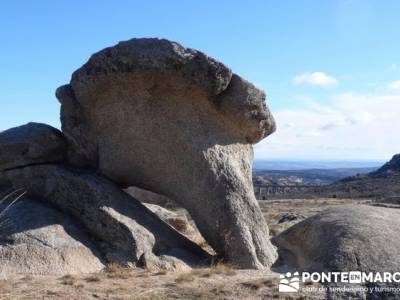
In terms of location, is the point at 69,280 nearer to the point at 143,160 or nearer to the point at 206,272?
the point at 206,272

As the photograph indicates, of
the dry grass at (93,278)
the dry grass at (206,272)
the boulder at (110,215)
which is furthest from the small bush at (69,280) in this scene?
the dry grass at (206,272)

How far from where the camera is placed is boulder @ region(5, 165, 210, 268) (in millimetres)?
9781

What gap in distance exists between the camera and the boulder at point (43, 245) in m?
8.88

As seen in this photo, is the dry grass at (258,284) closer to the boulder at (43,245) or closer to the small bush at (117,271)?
the small bush at (117,271)

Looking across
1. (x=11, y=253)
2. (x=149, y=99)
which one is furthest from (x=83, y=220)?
(x=149, y=99)

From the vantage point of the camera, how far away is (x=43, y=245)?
9.27m

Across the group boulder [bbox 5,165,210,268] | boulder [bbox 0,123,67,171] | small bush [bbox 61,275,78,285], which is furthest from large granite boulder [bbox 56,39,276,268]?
small bush [bbox 61,275,78,285]

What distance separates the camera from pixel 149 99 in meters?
10.9

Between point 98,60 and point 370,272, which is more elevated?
point 98,60

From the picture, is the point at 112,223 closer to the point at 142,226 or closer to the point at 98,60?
the point at 142,226

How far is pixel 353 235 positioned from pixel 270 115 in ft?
11.6

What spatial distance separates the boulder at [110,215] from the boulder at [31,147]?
0.74 feet

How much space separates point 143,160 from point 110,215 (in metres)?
1.46

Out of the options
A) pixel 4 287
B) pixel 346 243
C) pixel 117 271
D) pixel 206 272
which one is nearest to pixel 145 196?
pixel 117 271
